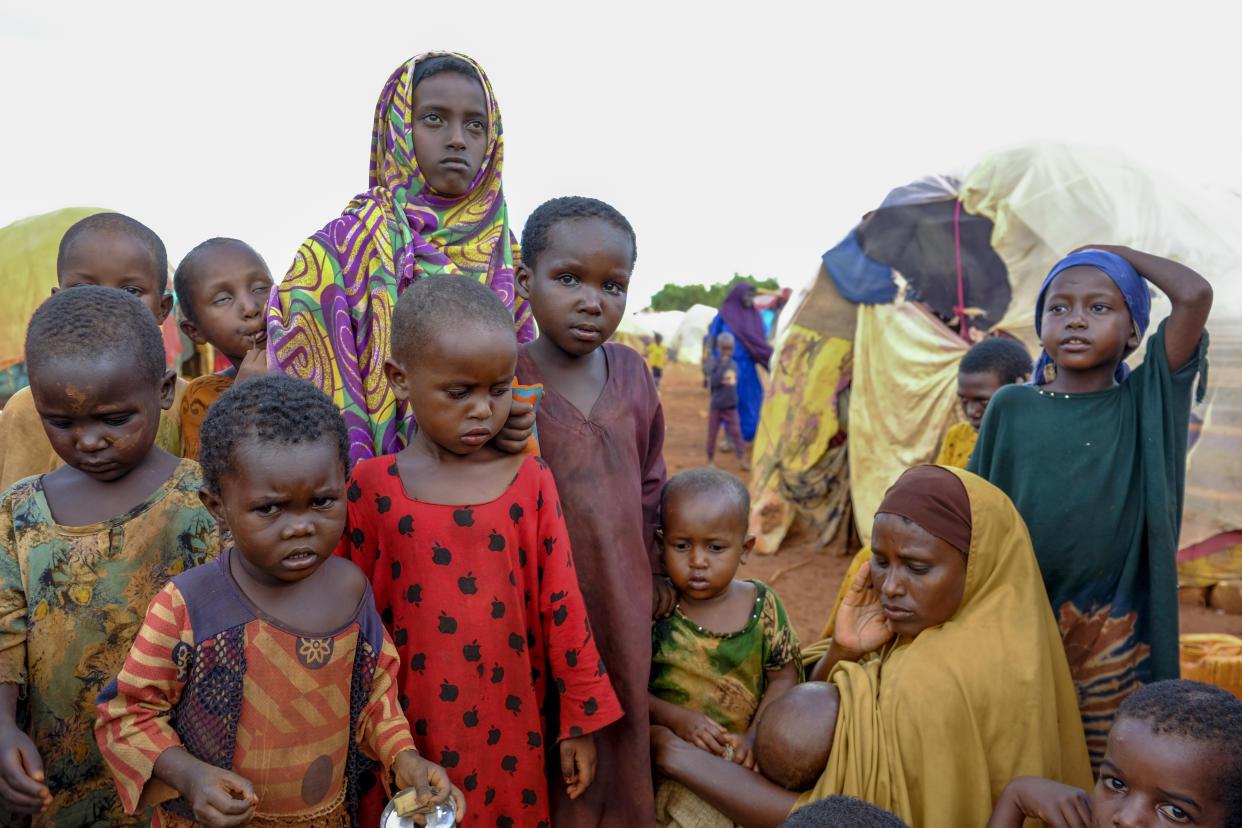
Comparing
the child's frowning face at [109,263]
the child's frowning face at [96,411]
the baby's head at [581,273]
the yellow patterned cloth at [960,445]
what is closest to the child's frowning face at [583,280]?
the baby's head at [581,273]

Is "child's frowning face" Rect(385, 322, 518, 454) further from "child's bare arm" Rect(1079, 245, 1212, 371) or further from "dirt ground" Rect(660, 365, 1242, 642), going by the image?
"dirt ground" Rect(660, 365, 1242, 642)

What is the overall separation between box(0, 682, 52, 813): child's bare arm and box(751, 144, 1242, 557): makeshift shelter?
6838 mm

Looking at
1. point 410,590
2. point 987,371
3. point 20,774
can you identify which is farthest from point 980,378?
point 20,774

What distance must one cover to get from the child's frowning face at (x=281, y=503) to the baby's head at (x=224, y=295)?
1329mm

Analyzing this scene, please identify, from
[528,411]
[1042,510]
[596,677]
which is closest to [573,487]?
[528,411]

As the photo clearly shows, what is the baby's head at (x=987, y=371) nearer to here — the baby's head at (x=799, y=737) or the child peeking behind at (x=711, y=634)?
the child peeking behind at (x=711, y=634)

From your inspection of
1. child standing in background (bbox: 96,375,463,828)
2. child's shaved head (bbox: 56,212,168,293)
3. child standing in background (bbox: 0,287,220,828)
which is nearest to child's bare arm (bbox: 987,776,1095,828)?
child standing in background (bbox: 96,375,463,828)

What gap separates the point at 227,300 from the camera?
2787mm

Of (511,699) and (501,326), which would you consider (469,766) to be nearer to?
(511,699)

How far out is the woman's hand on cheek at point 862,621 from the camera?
2373 mm

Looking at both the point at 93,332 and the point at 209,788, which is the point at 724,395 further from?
the point at 209,788

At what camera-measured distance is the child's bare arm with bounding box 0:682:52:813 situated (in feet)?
5.27

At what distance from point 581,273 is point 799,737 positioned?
1.35 meters

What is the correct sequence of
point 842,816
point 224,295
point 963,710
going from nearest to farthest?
point 842,816 < point 963,710 < point 224,295
